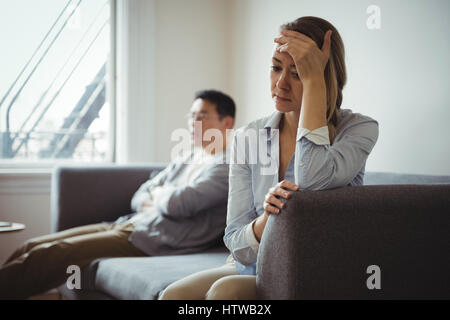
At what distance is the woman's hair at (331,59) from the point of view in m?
1.44

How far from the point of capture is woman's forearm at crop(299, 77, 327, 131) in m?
1.32

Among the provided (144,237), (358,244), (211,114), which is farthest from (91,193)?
(358,244)

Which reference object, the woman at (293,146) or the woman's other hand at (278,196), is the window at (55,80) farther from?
the woman's other hand at (278,196)

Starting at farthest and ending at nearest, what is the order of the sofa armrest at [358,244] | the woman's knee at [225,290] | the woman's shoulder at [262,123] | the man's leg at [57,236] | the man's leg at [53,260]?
the man's leg at [57,236] → the man's leg at [53,260] → the woman's shoulder at [262,123] → the woman's knee at [225,290] → the sofa armrest at [358,244]

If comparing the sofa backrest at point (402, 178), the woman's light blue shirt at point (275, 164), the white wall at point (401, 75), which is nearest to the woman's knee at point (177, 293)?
the woman's light blue shirt at point (275, 164)

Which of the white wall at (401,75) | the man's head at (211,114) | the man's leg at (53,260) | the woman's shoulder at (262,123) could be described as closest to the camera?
the woman's shoulder at (262,123)

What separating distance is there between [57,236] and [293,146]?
4.62ft

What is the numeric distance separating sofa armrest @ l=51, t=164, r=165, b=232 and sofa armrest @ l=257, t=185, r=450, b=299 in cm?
168

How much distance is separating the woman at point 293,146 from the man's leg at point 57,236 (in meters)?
1.14

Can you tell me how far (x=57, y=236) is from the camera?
2457 mm

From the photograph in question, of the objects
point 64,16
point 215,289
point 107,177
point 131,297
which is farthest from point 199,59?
point 215,289

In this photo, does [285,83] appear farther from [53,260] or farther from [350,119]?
[53,260]

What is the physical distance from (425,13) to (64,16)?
7.48 ft
